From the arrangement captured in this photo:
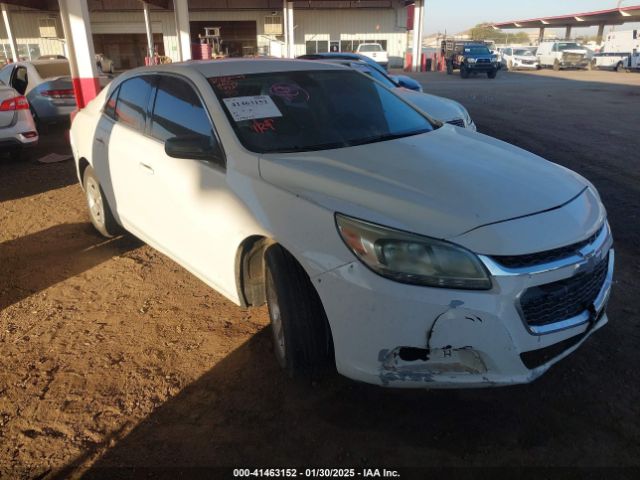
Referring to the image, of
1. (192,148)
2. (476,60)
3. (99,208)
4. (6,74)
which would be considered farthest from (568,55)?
(192,148)

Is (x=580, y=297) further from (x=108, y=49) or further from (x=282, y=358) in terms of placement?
(x=108, y=49)

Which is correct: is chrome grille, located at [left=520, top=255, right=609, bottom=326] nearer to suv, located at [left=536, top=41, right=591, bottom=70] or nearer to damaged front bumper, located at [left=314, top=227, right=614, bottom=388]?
damaged front bumper, located at [left=314, top=227, right=614, bottom=388]

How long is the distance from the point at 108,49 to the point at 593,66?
34.2m

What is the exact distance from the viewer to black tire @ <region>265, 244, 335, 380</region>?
8.20 feet

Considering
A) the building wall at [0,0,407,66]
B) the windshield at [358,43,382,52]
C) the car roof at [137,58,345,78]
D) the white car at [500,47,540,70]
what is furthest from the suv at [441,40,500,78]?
the car roof at [137,58,345,78]

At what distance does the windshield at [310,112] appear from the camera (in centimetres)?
302

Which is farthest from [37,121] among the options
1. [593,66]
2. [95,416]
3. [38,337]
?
[593,66]

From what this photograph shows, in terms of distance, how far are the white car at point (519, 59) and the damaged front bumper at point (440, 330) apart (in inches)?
1395

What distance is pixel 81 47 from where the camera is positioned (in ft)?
30.7

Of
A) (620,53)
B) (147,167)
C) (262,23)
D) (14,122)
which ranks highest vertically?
(262,23)

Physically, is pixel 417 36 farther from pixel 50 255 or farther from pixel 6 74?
pixel 50 255

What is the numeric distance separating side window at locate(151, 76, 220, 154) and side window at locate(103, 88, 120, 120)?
2.64 ft

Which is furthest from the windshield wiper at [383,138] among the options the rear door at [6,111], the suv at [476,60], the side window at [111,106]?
the suv at [476,60]

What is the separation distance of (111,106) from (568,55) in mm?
34226
